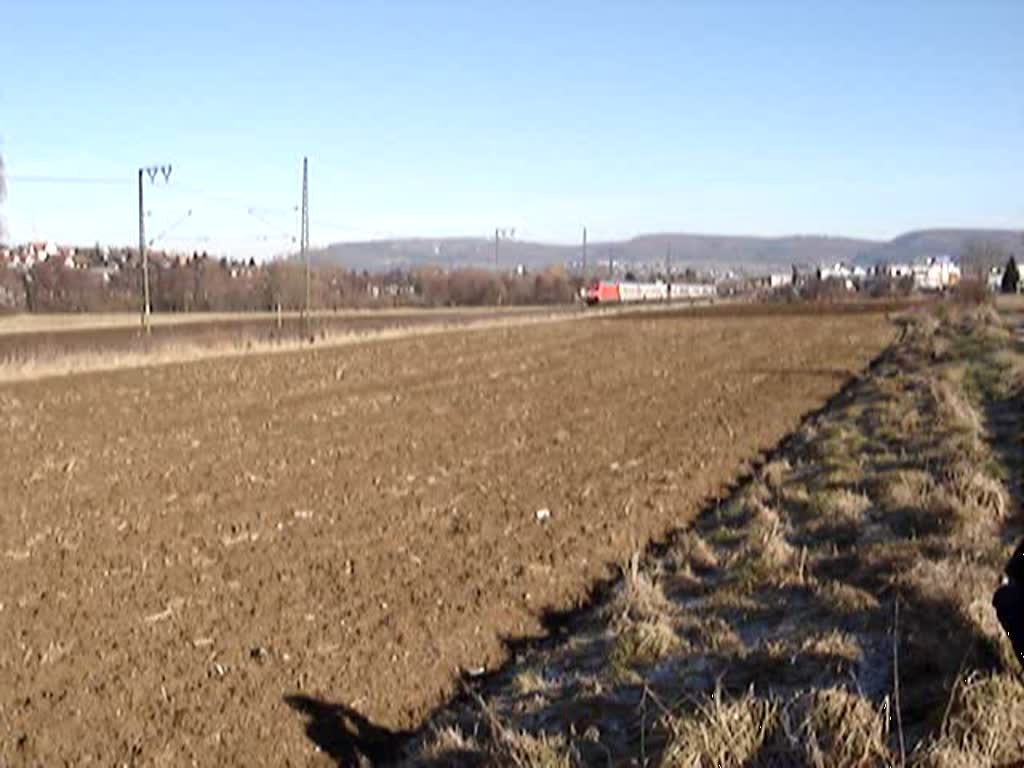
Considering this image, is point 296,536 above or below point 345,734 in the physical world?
above

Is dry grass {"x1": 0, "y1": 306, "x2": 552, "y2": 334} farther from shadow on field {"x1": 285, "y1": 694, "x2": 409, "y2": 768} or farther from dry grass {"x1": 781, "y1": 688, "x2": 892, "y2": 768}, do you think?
dry grass {"x1": 781, "y1": 688, "x2": 892, "y2": 768}

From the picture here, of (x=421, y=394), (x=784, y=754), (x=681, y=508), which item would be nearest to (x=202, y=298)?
(x=421, y=394)

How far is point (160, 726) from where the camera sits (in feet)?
21.7

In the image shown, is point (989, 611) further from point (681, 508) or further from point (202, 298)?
point (202, 298)

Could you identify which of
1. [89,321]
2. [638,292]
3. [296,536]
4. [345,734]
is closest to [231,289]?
[89,321]

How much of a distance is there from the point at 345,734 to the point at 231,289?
101 m

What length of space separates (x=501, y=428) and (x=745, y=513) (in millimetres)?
7445

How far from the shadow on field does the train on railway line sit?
117 metres

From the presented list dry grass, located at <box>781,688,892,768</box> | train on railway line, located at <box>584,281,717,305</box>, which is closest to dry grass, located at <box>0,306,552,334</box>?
train on railway line, located at <box>584,281,717,305</box>

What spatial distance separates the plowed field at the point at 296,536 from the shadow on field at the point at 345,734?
0.10m

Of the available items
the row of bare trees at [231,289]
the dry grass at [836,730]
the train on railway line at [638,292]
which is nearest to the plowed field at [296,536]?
the dry grass at [836,730]

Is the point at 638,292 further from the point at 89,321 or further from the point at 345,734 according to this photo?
the point at 345,734

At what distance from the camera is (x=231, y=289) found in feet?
341

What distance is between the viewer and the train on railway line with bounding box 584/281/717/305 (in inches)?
5039
